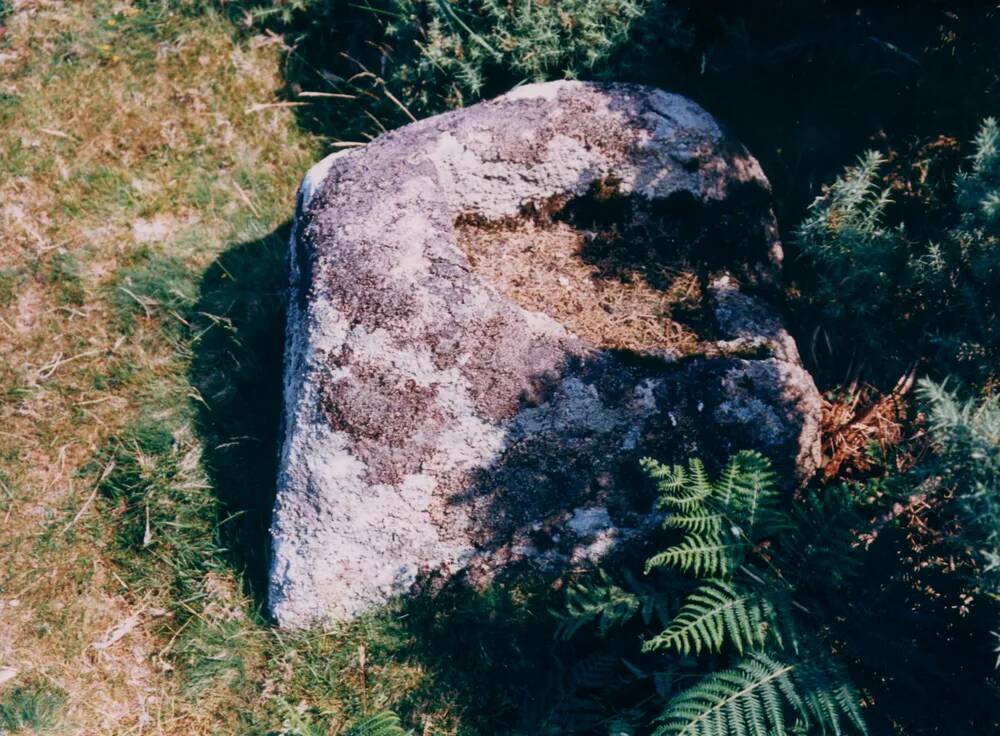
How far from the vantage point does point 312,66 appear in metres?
4.71

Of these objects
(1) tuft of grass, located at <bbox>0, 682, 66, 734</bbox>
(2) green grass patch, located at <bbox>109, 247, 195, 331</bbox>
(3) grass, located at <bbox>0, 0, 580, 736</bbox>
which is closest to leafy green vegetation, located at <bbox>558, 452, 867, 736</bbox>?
(3) grass, located at <bbox>0, 0, 580, 736</bbox>

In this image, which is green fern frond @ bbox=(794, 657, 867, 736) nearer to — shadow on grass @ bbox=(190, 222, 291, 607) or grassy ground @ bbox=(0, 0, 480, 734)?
grassy ground @ bbox=(0, 0, 480, 734)

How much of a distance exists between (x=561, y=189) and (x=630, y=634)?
200cm

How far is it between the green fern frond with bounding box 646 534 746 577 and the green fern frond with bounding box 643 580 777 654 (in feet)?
0.23

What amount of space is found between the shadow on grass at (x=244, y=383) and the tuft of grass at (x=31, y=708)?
3.17 ft

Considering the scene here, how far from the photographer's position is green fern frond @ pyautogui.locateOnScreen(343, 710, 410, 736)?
10.2 feet

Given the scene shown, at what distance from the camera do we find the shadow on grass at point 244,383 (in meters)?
3.62

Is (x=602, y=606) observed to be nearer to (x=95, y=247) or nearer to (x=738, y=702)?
(x=738, y=702)

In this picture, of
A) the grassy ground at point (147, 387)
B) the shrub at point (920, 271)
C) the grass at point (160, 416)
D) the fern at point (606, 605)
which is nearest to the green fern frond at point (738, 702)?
the fern at point (606, 605)

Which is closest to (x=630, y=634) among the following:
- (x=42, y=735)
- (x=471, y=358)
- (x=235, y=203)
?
(x=471, y=358)

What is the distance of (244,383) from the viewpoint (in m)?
3.92

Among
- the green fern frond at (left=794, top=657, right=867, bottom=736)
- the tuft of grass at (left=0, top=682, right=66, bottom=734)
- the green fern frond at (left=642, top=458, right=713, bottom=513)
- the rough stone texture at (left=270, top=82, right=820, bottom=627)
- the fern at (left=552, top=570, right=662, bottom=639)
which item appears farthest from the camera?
the tuft of grass at (left=0, top=682, right=66, bottom=734)

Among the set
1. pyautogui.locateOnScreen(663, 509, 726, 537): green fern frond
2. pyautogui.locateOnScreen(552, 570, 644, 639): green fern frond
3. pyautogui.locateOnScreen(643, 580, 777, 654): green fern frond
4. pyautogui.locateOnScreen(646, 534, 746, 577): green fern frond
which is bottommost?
pyautogui.locateOnScreen(552, 570, 644, 639): green fern frond

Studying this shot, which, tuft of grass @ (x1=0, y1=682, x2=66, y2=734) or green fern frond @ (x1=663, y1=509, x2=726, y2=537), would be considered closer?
green fern frond @ (x1=663, y1=509, x2=726, y2=537)
